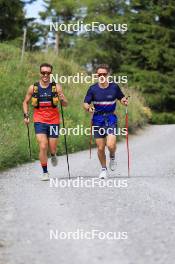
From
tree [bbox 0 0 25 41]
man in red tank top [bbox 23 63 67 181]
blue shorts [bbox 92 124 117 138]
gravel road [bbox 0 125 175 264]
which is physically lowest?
gravel road [bbox 0 125 175 264]

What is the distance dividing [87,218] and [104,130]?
4.33 m

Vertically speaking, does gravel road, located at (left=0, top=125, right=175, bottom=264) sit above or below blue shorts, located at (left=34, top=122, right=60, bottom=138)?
below

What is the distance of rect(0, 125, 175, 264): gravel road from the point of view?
20.6 feet

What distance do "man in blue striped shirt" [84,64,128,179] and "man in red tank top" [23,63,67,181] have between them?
51 cm

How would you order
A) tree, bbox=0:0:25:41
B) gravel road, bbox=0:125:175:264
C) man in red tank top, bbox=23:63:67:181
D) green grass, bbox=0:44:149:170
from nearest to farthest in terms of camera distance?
gravel road, bbox=0:125:175:264
man in red tank top, bbox=23:63:67:181
green grass, bbox=0:44:149:170
tree, bbox=0:0:25:41

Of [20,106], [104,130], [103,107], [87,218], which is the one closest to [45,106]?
[103,107]

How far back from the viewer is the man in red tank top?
1180 centimetres

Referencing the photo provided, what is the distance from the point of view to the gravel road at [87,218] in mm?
6289

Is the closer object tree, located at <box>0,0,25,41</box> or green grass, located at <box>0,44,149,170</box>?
green grass, located at <box>0,44,149,170</box>

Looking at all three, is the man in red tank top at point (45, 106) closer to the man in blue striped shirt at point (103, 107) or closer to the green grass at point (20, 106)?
the man in blue striped shirt at point (103, 107)

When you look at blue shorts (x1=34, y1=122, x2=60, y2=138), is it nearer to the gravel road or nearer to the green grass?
the gravel road

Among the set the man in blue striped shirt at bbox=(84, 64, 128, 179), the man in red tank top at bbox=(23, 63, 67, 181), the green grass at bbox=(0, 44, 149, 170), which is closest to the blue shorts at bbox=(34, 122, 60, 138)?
the man in red tank top at bbox=(23, 63, 67, 181)

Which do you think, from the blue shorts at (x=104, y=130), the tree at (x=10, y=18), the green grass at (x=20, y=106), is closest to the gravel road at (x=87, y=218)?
the blue shorts at (x=104, y=130)

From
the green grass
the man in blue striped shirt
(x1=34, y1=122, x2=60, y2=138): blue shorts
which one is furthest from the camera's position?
the green grass
